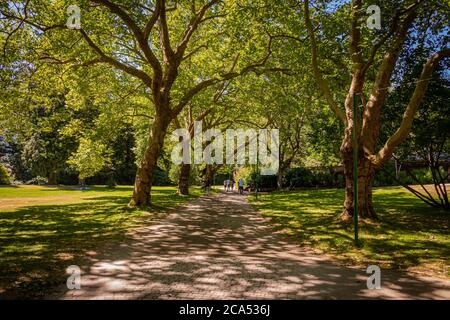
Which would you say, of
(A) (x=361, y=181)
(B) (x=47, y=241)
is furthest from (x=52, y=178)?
(A) (x=361, y=181)

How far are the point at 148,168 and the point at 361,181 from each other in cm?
1024

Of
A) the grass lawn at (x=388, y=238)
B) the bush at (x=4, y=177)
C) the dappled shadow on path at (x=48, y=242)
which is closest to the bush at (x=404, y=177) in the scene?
the grass lawn at (x=388, y=238)

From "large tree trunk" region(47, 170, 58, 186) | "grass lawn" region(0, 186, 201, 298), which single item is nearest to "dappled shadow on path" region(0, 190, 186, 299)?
"grass lawn" region(0, 186, 201, 298)

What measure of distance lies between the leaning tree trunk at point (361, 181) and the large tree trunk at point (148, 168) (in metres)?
9.34

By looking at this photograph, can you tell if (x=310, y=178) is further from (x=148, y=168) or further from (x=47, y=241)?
(x=47, y=241)

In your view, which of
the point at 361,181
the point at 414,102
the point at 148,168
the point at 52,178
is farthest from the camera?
the point at 52,178

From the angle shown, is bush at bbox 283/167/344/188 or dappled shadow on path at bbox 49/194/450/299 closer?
dappled shadow on path at bbox 49/194/450/299

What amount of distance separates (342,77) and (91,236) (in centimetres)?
1168

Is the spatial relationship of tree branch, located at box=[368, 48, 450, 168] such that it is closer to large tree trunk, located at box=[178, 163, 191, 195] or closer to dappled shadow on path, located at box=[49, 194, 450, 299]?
dappled shadow on path, located at box=[49, 194, 450, 299]

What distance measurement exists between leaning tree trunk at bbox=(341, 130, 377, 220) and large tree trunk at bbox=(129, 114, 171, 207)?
934 centimetres

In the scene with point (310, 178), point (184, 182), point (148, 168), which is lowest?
point (184, 182)

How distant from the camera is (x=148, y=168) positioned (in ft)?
53.7

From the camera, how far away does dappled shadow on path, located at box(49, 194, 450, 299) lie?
16.6 feet
